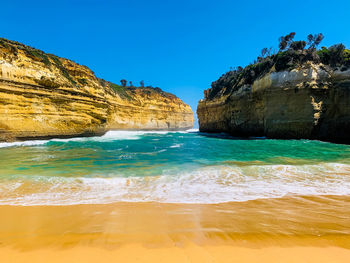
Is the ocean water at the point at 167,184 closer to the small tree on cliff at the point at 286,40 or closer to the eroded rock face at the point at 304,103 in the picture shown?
the eroded rock face at the point at 304,103

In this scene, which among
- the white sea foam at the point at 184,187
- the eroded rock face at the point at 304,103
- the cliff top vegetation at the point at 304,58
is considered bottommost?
the white sea foam at the point at 184,187

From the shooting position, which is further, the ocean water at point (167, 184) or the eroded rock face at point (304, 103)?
the eroded rock face at point (304, 103)

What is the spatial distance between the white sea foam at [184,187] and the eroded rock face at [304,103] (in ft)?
38.1

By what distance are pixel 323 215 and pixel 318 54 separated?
1878 cm

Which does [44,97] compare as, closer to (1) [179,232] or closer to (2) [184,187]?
(2) [184,187]

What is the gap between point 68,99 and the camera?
55.6ft

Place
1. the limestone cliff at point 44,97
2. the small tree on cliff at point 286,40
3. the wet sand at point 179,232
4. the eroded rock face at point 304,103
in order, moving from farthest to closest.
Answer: the small tree on cliff at point 286,40 < the eroded rock face at point 304,103 < the limestone cliff at point 44,97 < the wet sand at point 179,232

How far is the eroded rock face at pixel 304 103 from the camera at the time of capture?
13.6 metres

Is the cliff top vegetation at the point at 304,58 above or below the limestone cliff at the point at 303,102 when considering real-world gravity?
above

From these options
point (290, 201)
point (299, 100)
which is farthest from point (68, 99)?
point (299, 100)

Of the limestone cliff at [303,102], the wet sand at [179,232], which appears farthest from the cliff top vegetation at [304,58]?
the wet sand at [179,232]

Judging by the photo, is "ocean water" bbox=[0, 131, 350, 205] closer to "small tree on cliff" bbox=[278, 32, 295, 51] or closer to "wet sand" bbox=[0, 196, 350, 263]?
"wet sand" bbox=[0, 196, 350, 263]

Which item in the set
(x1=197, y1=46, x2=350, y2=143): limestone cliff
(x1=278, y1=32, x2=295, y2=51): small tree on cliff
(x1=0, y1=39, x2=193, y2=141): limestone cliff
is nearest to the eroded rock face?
(x1=197, y1=46, x2=350, y2=143): limestone cliff

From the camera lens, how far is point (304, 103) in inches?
569
